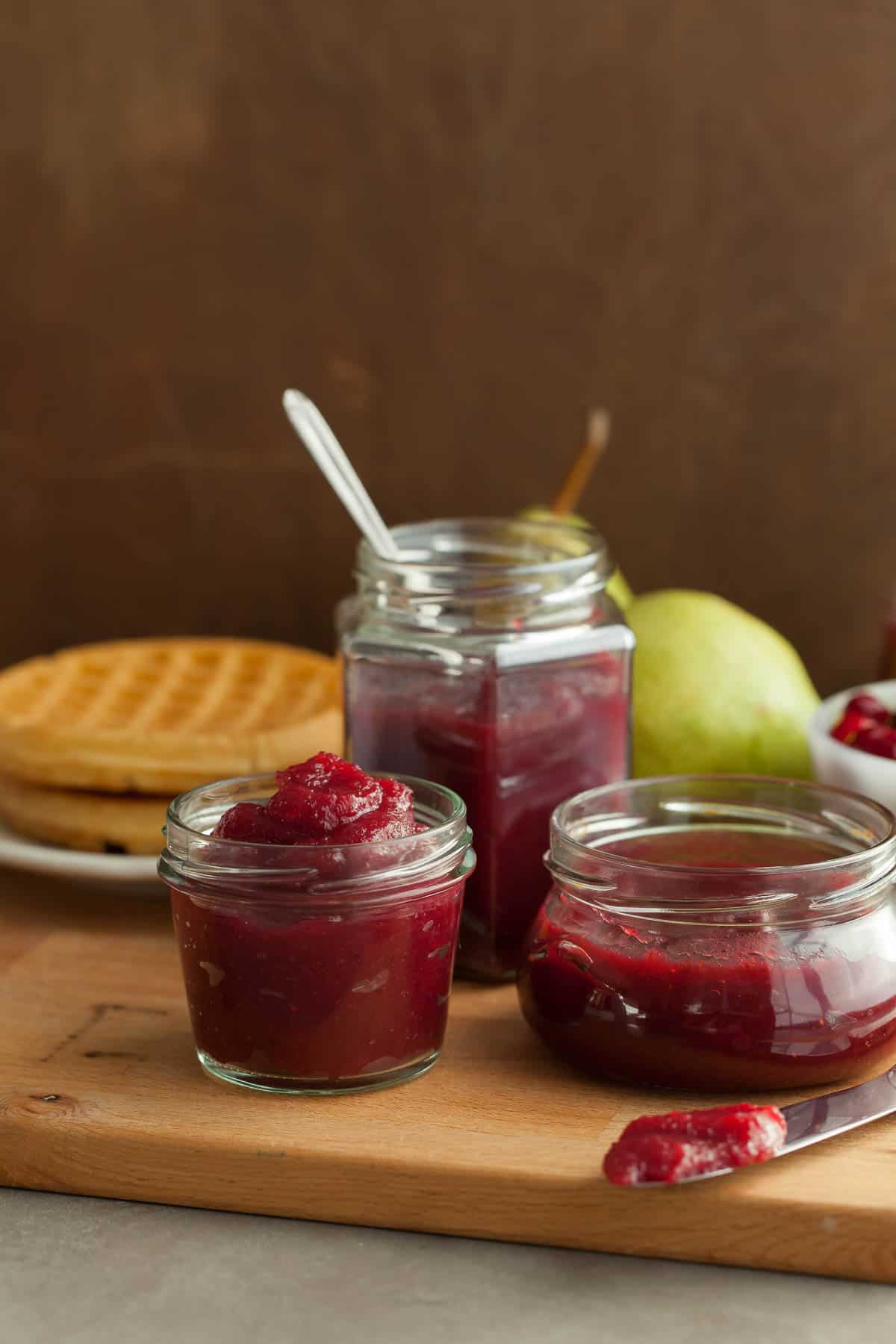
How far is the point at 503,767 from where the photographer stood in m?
1.31

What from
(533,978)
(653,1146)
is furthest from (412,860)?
(653,1146)

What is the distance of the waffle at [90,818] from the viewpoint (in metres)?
1.53

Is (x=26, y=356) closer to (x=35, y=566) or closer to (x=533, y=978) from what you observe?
(x=35, y=566)

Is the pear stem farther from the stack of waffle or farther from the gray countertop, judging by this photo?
the gray countertop

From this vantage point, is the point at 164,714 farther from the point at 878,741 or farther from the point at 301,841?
the point at 878,741

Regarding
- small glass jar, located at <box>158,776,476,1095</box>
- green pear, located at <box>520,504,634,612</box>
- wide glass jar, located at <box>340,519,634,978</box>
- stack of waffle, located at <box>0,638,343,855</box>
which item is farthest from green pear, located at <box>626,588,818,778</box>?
small glass jar, located at <box>158,776,476,1095</box>

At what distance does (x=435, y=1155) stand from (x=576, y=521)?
1.05 m

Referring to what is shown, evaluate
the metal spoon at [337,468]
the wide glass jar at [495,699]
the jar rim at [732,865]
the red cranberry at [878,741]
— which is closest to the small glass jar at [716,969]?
the jar rim at [732,865]

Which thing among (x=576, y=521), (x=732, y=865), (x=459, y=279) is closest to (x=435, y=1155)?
(x=732, y=865)

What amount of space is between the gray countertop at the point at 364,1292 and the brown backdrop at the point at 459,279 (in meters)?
1.23

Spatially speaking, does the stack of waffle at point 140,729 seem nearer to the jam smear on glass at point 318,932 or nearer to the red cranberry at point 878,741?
the jam smear on glass at point 318,932

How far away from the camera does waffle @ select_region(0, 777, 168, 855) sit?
153cm

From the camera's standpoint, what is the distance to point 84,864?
151 cm

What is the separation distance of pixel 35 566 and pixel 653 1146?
1500 millimetres
